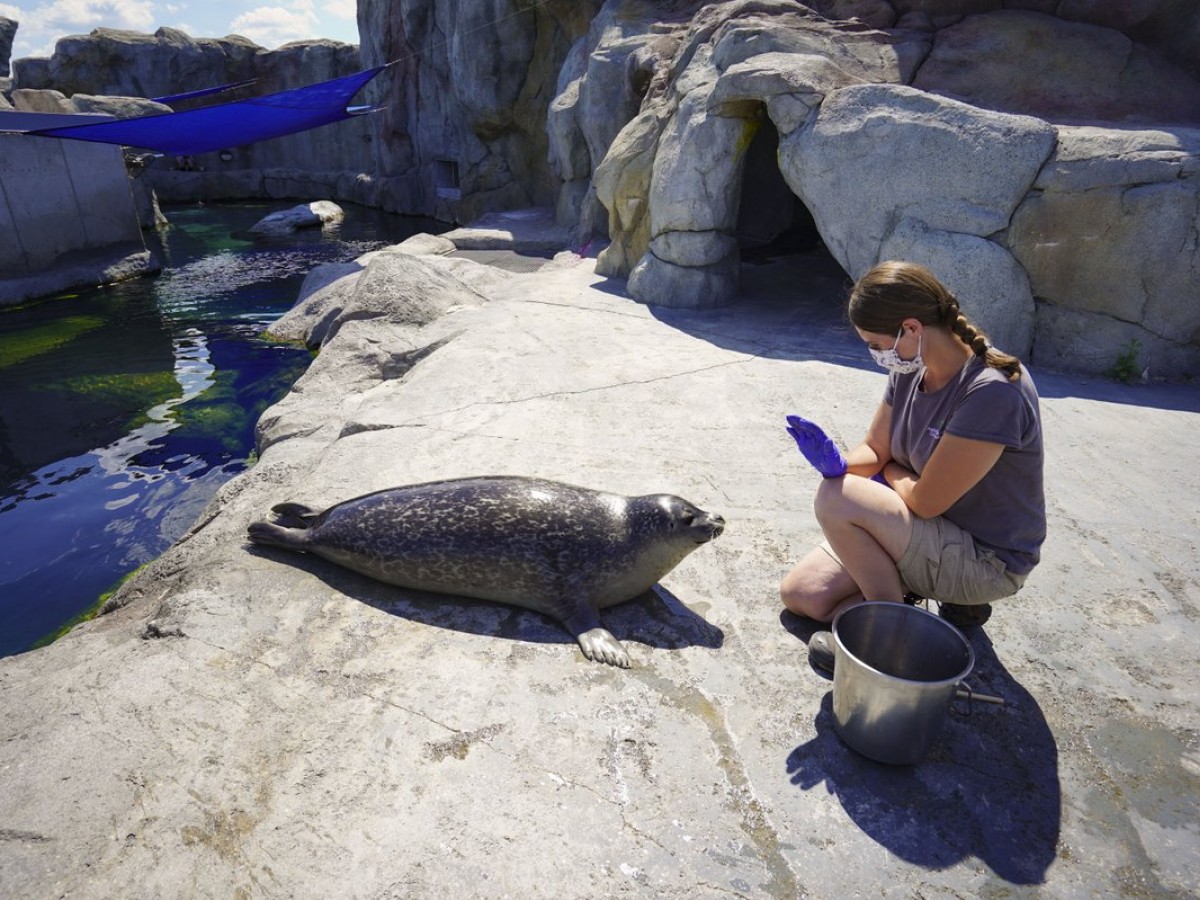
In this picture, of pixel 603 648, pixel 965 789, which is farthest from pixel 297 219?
pixel 965 789

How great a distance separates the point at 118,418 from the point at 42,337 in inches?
155

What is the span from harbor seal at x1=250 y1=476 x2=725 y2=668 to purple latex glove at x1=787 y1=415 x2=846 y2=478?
54cm

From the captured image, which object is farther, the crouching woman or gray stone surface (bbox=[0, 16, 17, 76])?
gray stone surface (bbox=[0, 16, 17, 76])

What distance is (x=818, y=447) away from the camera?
237 cm

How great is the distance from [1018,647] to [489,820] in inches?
74.3

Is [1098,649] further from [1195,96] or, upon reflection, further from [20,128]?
[20,128]

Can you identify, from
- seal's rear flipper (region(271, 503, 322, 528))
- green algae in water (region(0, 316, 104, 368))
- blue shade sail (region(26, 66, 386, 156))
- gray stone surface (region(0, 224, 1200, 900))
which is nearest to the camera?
gray stone surface (region(0, 224, 1200, 900))

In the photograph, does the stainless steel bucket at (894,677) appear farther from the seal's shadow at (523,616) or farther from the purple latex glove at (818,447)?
the seal's shadow at (523,616)

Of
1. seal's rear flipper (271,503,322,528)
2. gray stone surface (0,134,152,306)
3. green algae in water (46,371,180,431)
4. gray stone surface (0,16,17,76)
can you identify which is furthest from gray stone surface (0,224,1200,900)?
gray stone surface (0,16,17,76)

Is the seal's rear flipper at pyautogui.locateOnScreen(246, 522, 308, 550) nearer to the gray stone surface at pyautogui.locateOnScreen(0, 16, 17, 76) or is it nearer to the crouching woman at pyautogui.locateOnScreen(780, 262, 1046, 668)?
the crouching woman at pyautogui.locateOnScreen(780, 262, 1046, 668)

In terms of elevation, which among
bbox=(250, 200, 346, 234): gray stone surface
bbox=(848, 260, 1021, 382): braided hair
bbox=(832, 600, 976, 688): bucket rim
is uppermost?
bbox=(848, 260, 1021, 382): braided hair

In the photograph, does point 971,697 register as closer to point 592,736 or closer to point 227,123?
point 592,736

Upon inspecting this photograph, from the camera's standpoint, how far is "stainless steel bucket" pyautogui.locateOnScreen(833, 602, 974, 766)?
201 centimetres

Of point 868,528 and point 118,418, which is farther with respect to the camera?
point 118,418
